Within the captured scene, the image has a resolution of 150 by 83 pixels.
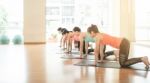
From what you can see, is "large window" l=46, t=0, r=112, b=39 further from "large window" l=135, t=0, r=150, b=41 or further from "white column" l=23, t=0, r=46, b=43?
"large window" l=135, t=0, r=150, b=41

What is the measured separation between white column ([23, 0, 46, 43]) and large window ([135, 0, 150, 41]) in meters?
3.65

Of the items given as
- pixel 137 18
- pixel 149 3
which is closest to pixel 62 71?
pixel 149 3

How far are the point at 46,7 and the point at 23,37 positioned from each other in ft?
4.86

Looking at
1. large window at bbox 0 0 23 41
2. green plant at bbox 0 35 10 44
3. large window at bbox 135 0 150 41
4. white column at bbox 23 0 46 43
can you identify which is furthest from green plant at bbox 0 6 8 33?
large window at bbox 135 0 150 41

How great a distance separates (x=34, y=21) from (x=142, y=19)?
4015 mm

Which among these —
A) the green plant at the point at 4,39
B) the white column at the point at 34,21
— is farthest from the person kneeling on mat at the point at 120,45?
the green plant at the point at 4,39

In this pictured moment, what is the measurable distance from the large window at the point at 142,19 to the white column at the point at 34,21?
3.65 m

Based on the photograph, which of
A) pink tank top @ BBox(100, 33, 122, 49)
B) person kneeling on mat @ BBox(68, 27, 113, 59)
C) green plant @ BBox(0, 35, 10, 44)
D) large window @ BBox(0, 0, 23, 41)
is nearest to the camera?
pink tank top @ BBox(100, 33, 122, 49)

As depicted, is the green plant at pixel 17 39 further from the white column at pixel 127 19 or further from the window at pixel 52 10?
the white column at pixel 127 19

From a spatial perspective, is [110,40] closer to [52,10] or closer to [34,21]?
[34,21]

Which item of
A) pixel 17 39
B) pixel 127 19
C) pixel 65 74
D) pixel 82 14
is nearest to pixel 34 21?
pixel 17 39

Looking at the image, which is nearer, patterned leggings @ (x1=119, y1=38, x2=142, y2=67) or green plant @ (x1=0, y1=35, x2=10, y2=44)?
patterned leggings @ (x1=119, y1=38, x2=142, y2=67)

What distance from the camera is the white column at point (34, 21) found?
1071 cm

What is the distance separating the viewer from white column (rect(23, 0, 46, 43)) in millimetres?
10711
